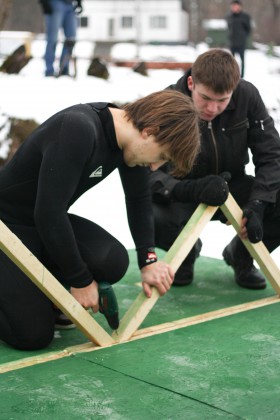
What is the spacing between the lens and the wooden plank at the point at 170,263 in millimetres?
3322

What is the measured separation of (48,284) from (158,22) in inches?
2153

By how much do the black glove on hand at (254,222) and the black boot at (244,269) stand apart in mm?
423

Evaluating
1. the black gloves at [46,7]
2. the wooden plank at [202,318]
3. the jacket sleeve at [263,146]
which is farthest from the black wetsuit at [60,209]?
the black gloves at [46,7]

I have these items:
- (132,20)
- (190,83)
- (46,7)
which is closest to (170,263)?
(190,83)

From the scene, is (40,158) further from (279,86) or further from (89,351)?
(279,86)

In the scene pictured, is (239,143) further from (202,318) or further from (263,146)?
(202,318)

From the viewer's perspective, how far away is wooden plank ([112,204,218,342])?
3.32 meters

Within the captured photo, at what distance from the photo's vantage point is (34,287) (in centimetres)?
324

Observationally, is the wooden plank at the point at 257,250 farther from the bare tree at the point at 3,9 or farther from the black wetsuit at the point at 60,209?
the bare tree at the point at 3,9

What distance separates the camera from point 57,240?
9.72 ft

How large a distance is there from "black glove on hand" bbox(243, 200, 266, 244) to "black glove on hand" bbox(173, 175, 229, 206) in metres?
0.20

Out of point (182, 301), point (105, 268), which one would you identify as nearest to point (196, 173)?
point (182, 301)

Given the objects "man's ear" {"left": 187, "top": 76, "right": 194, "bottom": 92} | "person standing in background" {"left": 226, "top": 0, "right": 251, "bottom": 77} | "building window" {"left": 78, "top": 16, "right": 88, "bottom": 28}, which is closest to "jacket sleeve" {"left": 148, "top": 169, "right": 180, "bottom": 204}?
"man's ear" {"left": 187, "top": 76, "right": 194, "bottom": 92}

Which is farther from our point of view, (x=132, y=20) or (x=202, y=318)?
(x=132, y=20)
